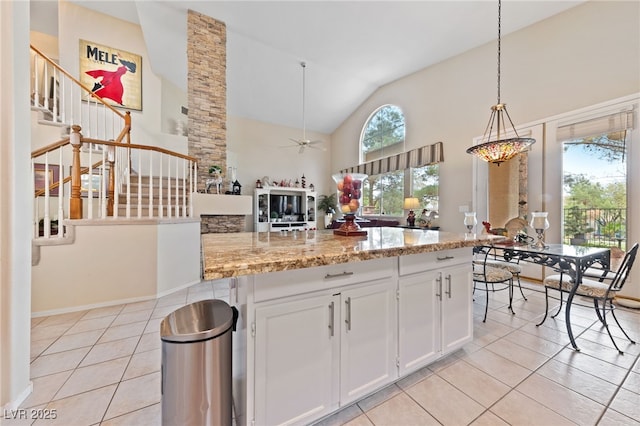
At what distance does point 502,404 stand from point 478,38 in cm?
529

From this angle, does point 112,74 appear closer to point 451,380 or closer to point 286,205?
point 286,205

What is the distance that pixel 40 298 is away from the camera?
254 centimetres

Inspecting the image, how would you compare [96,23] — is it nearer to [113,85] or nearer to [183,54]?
→ [113,85]

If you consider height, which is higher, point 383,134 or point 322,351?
point 383,134

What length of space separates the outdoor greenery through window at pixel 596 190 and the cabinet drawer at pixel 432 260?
2.87 meters

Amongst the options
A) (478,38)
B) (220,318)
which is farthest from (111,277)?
(478,38)

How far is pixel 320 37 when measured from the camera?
4.48m

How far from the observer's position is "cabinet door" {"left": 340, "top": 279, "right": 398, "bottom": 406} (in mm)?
1257

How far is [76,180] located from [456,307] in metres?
4.21

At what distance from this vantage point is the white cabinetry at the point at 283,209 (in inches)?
263

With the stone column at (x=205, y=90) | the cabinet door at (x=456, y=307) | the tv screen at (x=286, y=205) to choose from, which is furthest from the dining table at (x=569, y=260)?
the tv screen at (x=286, y=205)

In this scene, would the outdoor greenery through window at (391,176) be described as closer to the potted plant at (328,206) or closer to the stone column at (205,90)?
the potted plant at (328,206)

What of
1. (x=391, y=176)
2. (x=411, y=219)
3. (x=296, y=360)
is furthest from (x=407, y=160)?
(x=296, y=360)

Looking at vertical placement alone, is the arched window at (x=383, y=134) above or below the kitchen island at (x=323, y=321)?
above
